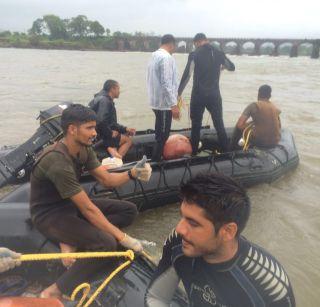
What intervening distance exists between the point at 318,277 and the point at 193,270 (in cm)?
270

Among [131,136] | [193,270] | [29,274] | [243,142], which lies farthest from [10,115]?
[193,270]

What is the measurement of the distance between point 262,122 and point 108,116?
2.42 metres

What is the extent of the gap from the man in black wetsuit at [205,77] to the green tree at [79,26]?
88.9 metres

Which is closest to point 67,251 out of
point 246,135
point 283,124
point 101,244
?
point 101,244

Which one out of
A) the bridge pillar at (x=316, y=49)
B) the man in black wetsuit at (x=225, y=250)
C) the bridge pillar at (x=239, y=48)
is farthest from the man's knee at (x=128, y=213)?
the bridge pillar at (x=239, y=48)

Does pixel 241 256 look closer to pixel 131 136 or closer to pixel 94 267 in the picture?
pixel 94 267

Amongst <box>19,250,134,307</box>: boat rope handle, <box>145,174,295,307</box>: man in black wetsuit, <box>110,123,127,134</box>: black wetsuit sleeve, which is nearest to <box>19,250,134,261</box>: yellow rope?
<box>19,250,134,307</box>: boat rope handle

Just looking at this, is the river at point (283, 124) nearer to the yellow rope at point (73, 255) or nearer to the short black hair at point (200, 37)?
the yellow rope at point (73, 255)

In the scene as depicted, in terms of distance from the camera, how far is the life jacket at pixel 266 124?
591 centimetres

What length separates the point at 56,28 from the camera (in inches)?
3452

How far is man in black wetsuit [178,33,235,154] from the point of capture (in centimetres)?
539

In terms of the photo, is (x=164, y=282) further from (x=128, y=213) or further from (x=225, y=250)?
(x=128, y=213)

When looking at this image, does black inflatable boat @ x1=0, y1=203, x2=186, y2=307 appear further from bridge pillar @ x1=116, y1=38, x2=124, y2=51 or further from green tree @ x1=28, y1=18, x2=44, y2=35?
green tree @ x1=28, y1=18, x2=44, y2=35

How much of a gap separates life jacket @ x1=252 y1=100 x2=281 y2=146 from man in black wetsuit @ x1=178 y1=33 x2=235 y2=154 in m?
0.66
